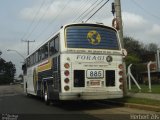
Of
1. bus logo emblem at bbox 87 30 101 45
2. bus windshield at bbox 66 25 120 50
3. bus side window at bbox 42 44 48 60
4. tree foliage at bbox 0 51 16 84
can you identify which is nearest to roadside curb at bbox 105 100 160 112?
bus windshield at bbox 66 25 120 50

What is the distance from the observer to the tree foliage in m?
166

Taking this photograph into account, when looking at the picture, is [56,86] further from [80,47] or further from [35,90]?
[35,90]

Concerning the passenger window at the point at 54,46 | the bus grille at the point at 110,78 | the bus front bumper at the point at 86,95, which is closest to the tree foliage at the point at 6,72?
the passenger window at the point at 54,46

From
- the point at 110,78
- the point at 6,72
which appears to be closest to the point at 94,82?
the point at 110,78

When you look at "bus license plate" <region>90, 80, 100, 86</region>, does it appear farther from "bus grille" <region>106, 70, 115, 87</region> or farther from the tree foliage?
the tree foliage

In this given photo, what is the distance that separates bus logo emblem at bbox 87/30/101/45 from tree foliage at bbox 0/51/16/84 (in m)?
149

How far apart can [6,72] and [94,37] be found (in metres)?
161

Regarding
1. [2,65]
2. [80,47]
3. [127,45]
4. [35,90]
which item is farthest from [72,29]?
[2,65]

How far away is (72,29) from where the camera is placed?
687 inches

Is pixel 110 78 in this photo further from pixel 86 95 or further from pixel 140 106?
pixel 140 106

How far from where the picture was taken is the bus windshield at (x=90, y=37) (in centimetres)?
1723

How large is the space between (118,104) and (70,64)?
133 inches

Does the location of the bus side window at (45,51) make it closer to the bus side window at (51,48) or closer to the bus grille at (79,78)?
the bus side window at (51,48)

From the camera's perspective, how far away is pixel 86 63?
17062 mm
